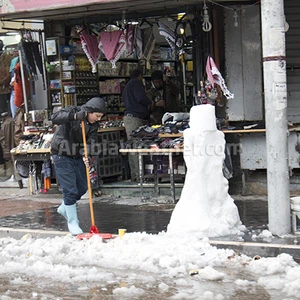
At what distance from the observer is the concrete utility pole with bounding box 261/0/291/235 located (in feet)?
27.9

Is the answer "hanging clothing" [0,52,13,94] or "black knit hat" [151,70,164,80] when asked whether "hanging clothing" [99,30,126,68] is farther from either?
"hanging clothing" [0,52,13,94]

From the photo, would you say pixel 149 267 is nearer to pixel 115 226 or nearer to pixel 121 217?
pixel 115 226

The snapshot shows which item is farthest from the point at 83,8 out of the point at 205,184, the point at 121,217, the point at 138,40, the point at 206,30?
the point at 205,184

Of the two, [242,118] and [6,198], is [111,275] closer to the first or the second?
[242,118]

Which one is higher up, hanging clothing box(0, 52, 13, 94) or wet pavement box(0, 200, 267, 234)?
hanging clothing box(0, 52, 13, 94)

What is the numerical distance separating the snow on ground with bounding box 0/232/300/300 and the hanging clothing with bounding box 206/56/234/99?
3711 millimetres

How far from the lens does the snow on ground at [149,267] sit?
22.7ft

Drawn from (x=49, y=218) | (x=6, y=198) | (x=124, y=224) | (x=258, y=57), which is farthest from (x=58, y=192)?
(x=258, y=57)

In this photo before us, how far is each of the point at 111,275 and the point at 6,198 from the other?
6.80 m

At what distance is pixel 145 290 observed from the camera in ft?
22.8

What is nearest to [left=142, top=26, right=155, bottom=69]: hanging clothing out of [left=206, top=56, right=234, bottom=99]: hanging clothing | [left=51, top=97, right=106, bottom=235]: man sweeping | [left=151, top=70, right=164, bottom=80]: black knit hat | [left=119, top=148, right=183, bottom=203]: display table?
[left=151, top=70, right=164, bottom=80]: black knit hat

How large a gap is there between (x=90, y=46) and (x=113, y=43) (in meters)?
0.60

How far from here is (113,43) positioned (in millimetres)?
13031

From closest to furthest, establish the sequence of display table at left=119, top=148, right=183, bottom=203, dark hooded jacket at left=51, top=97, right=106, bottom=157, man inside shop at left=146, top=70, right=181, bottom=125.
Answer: dark hooded jacket at left=51, top=97, right=106, bottom=157 → display table at left=119, top=148, right=183, bottom=203 → man inside shop at left=146, top=70, right=181, bottom=125
